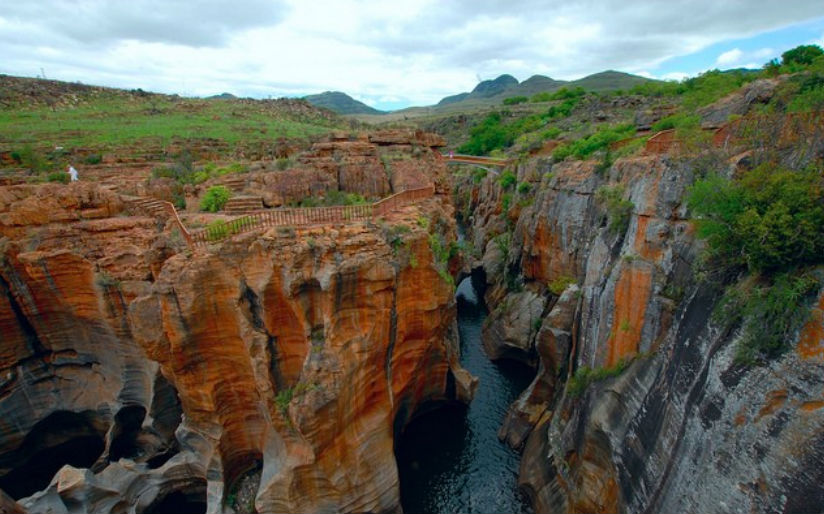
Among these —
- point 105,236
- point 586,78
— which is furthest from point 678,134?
point 586,78

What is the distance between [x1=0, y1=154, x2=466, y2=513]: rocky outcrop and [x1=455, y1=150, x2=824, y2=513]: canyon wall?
5818 mm

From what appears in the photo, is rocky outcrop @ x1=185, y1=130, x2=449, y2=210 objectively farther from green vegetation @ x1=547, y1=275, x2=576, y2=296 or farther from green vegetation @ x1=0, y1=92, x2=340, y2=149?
green vegetation @ x1=0, y1=92, x2=340, y2=149

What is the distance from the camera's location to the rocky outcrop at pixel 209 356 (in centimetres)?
1417

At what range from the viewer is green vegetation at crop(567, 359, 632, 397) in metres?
14.0

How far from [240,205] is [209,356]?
253 inches

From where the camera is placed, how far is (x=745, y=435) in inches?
347

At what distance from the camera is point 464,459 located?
19844mm

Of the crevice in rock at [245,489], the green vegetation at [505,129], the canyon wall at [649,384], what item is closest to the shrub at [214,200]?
the crevice in rock at [245,489]

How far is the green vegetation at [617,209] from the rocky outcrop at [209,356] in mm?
7101

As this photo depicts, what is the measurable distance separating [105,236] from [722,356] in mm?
21924

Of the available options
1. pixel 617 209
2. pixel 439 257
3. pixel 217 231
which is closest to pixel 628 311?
pixel 617 209

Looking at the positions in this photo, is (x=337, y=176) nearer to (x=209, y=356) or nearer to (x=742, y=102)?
(x=209, y=356)

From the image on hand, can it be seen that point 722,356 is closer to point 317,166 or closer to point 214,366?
point 214,366

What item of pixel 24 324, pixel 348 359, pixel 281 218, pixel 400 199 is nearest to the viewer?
pixel 348 359
